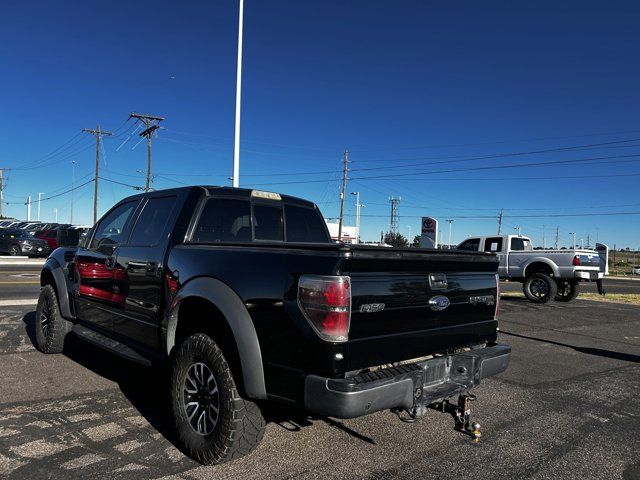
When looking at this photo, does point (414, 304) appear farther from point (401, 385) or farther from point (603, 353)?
point (603, 353)

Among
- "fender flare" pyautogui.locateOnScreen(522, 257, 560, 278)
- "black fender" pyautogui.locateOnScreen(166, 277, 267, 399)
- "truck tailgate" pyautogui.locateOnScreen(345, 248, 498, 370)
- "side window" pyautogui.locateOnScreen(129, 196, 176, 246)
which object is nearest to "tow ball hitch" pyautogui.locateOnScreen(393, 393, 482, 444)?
"truck tailgate" pyautogui.locateOnScreen(345, 248, 498, 370)

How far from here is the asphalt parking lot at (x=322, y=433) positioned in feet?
10.9

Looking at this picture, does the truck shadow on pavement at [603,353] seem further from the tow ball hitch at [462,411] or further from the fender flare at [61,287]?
the fender flare at [61,287]

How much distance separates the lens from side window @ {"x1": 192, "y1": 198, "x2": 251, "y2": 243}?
427cm

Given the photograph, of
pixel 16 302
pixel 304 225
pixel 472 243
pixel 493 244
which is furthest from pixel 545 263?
pixel 16 302

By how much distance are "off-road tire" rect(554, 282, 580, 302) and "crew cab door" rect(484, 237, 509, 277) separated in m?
1.72

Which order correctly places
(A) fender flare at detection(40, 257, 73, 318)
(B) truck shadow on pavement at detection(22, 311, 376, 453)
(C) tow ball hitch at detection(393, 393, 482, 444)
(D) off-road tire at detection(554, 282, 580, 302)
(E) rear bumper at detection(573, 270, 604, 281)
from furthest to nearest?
(D) off-road tire at detection(554, 282, 580, 302) → (E) rear bumper at detection(573, 270, 604, 281) → (A) fender flare at detection(40, 257, 73, 318) → (B) truck shadow on pavement at detection(22, 311, 376, 453) → (C) tow ball hitch at detection(393, 393, 482, 444)

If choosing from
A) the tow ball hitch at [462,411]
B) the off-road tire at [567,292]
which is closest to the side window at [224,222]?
the tow ball hitch at [462,411]

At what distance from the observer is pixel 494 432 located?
4105 mm

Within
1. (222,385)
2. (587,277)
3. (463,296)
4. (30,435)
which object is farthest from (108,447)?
(587,277)

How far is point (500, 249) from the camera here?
651 inches

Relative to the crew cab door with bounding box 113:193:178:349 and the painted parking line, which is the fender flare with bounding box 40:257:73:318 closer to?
the crew cab door with bounding box 113:193:178:349

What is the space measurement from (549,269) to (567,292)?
1278 mm

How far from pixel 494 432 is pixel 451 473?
3.22 feet
